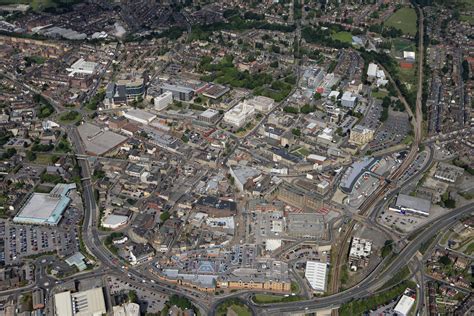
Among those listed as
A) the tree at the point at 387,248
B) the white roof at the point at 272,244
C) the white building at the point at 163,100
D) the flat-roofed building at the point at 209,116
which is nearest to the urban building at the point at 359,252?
the tree at the point at 387,248

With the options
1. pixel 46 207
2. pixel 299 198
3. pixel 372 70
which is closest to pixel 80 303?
pixel 46 207

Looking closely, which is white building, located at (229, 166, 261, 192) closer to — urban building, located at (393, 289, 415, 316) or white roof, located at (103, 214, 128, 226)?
white roof, located at (103, 214, 128, 226)

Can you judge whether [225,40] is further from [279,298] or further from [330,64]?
[279,298]

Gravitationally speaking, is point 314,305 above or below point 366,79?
below

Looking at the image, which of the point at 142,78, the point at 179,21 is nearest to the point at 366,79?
the point at 142,78

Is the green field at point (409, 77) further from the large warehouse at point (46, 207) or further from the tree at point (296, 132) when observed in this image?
the large warehouse at point (46, 207)
